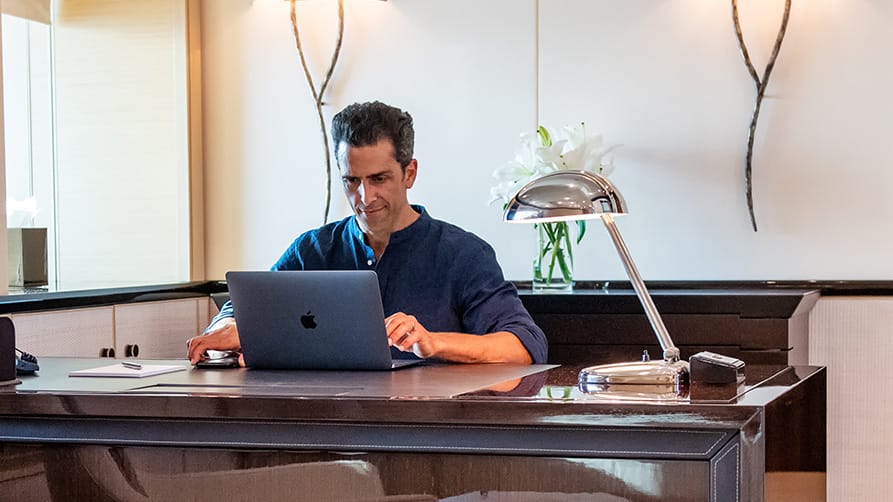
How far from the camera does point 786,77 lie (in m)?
3.36

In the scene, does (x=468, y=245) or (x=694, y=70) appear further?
(x=694, y=70)

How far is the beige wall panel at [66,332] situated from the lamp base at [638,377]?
5.47 feet

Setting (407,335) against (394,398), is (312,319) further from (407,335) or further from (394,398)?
(394,398)

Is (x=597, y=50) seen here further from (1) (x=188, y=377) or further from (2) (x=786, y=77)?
(1) (x=188, y=377)

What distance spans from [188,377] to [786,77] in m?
2.08

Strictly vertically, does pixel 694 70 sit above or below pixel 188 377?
above

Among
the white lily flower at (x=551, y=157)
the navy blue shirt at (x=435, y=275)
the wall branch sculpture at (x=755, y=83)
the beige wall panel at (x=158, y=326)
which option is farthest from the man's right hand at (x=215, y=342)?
the wall branch sculpture at (x=755, y=83)

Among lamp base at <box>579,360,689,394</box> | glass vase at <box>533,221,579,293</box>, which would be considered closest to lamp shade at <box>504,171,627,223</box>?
lamp base at <box>579,360,689,394</box>

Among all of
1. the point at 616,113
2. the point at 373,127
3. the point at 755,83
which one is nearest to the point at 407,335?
the point at 373,127

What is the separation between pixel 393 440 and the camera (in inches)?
68.6

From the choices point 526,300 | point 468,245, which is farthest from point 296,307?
point 526,300

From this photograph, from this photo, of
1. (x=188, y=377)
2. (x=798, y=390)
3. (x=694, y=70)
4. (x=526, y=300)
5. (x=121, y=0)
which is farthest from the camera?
(x=121, y=0)

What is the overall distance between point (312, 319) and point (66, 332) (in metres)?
1.21

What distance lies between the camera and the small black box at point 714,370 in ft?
6.09
